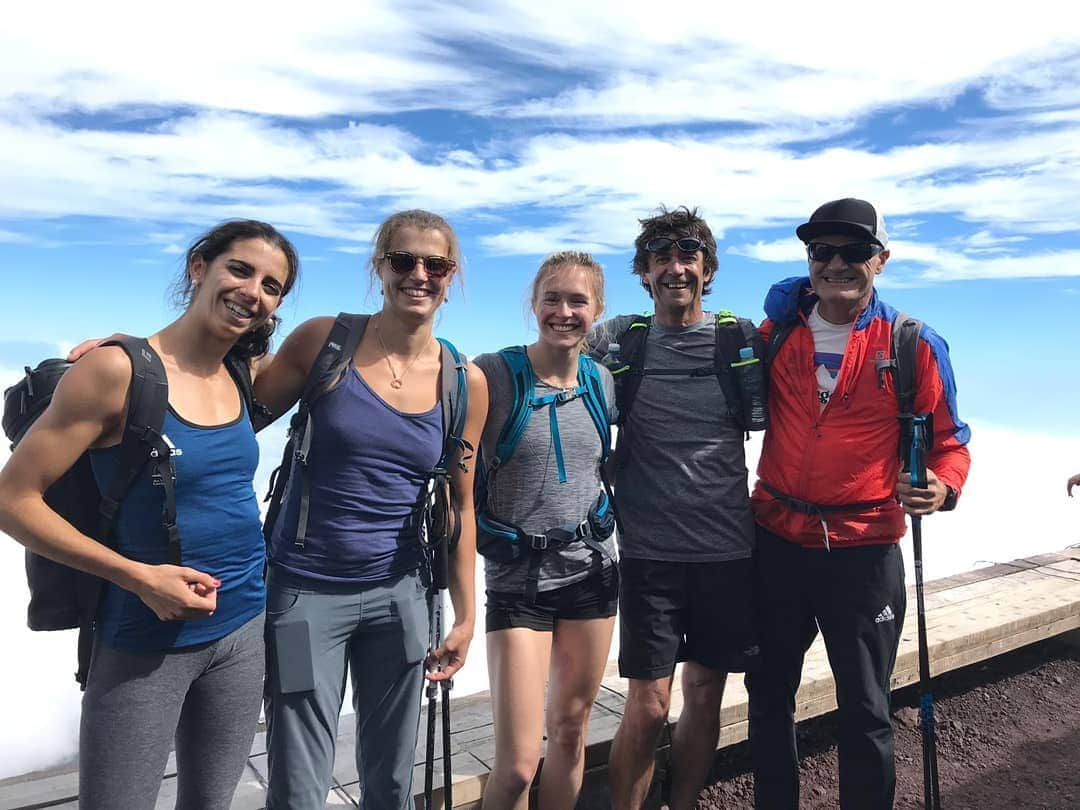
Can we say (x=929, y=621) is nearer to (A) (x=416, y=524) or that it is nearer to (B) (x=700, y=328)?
(B) (x=700, y=328)

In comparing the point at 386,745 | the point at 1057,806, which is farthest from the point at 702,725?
the point at 1057,806

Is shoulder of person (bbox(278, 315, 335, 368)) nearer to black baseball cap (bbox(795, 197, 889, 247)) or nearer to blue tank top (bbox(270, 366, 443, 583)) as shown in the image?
blue tank top (bbox(270, 366, 443, 583))

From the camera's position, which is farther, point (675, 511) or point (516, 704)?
point (675, 511)

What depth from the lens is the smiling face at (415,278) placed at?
3510mm

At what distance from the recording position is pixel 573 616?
4.05m

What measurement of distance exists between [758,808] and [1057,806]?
9.48 feet

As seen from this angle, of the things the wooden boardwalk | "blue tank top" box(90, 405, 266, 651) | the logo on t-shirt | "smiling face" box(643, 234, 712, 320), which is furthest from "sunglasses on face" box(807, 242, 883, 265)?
"blue tank top" box(90, 405, 266, 651)

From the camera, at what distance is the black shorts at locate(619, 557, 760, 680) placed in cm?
435

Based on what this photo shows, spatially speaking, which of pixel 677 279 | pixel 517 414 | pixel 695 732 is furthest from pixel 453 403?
pixel 695 732

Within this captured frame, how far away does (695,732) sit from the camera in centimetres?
475

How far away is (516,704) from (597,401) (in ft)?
5.07

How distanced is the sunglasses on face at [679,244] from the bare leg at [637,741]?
2.36 m

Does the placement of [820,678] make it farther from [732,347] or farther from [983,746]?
[732,347]

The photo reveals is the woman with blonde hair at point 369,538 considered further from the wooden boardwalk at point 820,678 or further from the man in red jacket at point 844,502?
the man in red jacket at point 844,502
